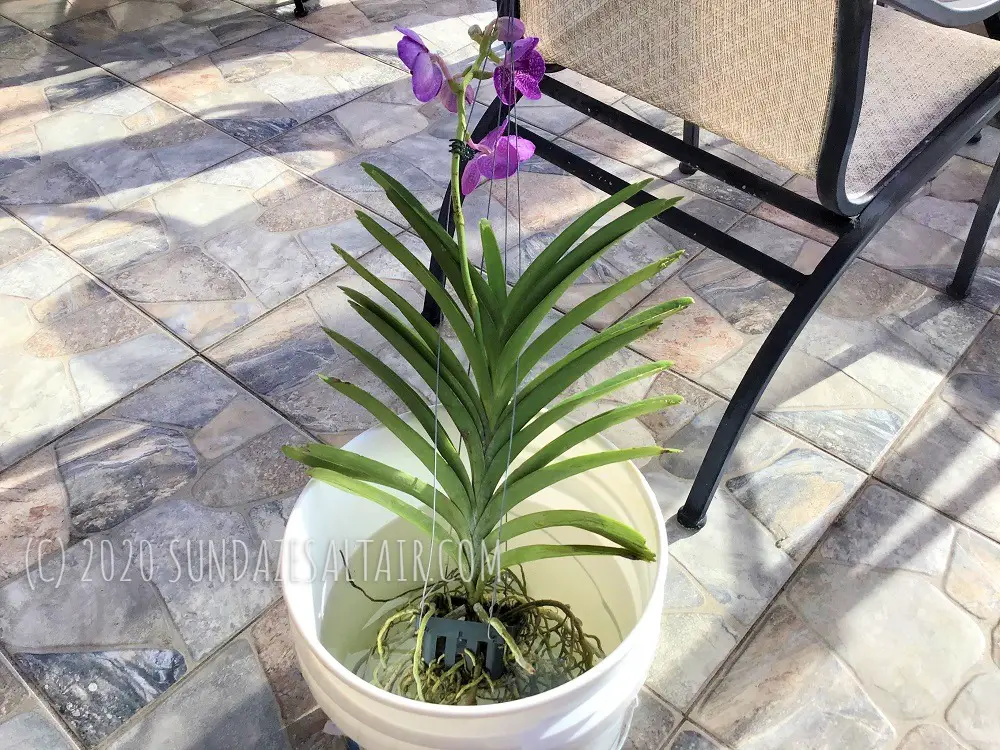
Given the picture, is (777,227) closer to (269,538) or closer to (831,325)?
(831,325)

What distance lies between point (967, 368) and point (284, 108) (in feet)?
5.59

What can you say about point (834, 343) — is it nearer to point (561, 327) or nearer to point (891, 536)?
point (891, 536)

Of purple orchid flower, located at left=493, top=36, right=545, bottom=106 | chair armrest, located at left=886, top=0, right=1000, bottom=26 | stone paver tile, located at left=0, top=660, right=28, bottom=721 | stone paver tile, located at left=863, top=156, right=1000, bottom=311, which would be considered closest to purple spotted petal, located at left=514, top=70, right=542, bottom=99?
purple orchid flower, located at left=493, top=36, right=545, bottom=106

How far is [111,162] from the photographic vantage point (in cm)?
212

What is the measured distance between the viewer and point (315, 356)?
1.63m

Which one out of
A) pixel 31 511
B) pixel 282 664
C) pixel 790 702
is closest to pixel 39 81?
pixel 31 511

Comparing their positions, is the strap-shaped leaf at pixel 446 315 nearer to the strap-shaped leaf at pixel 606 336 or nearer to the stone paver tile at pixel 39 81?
the strap-shaped leaf at pixel 606 336

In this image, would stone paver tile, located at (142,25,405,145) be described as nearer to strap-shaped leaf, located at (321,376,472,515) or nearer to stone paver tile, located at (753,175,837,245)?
stone paver tile, located at (753,175,837,245)

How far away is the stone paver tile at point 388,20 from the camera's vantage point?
8.34 ft

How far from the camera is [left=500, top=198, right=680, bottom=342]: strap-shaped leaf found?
0.83 m

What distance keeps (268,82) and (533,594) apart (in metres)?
1.85

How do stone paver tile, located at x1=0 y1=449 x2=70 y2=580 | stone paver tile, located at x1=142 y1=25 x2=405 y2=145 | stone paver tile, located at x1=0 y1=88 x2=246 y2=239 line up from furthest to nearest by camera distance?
1. stone paver tile, located at x1=142 y1=25 x2=405 y2=145
2. stone paver tile, located at x1=0 y1=88 x2=246 y2=239
3. stone paver tile, located at x1=0 y1=449 x2=70 y2=580

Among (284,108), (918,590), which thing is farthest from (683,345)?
(284,108)

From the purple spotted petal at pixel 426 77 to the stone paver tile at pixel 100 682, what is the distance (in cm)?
86
